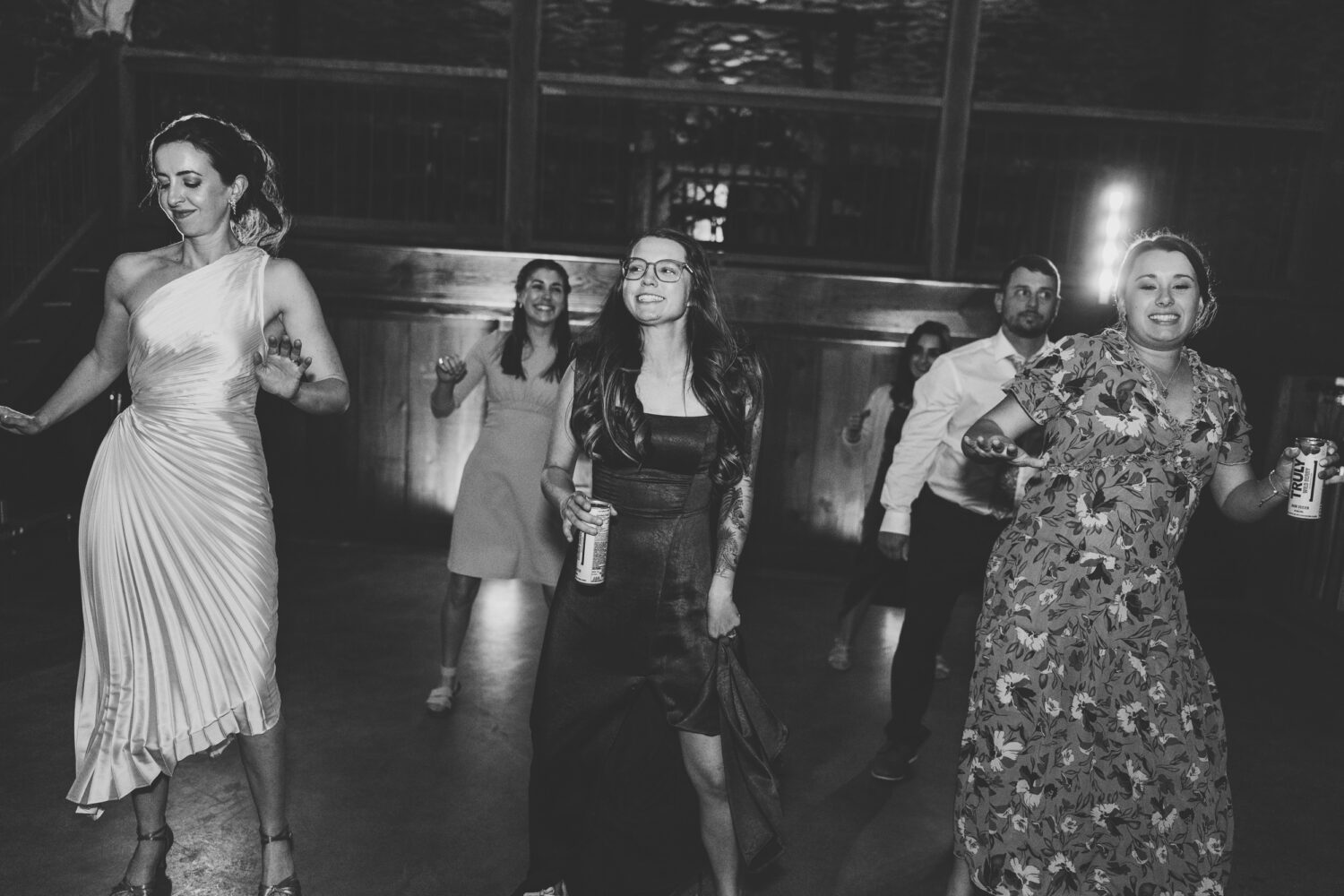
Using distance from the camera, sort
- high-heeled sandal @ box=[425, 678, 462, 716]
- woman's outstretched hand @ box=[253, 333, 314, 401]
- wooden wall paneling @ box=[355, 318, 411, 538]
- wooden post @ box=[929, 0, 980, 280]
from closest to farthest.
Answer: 1. woman's outstretched hand @ box=[253, 333, 314, 401]
2. high-heeled sandal @ box=[425, 678, 462, 716]
3. wooden post @ box=[929, 0, 980, 280]
4. wooden wall paneling @ box=[355, 318, 411, 538]

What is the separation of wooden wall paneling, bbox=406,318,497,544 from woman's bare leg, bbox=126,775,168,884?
174 inches

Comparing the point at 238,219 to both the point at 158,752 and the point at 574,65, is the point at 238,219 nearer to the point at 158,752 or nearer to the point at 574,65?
the point at 158,752

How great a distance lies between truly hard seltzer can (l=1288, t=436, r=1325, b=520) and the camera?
258cm

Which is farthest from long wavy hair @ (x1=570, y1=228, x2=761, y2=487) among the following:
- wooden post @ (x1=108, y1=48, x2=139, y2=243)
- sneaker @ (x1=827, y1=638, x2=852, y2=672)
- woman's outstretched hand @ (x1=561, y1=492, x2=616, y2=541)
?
wooden post @ (x1=108, y1=48, x2=139, y2=243)

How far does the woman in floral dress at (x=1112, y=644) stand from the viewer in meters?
2.62

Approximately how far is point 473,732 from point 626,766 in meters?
1.44

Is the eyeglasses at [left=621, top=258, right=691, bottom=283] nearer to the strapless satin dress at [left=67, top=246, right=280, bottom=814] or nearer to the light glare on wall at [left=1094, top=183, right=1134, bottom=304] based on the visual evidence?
the strapless satin dress at [left=67, top=246, right=280, bottom=814]

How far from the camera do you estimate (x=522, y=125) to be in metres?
6.97

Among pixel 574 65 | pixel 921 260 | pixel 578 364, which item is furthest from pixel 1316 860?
pixel 574 65

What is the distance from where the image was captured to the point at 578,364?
285 cm

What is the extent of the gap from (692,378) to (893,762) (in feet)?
6.08

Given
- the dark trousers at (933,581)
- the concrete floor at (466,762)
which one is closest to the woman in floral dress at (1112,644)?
the concrete floor at (466,762)

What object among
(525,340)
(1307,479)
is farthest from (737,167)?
(1307,479)

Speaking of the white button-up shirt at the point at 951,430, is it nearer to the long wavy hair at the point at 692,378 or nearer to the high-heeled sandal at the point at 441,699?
the long wavy hair at the point at 692,378
